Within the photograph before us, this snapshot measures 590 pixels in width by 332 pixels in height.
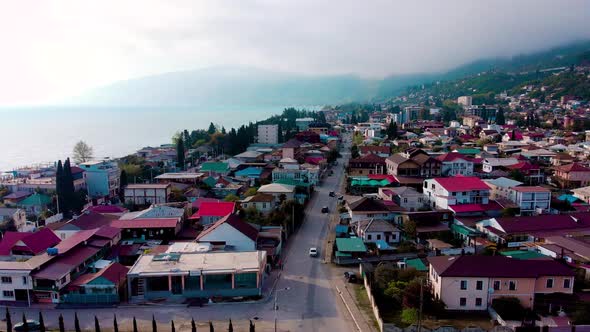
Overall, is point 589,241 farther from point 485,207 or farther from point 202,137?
point 202,137

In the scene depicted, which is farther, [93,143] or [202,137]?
[93,143]

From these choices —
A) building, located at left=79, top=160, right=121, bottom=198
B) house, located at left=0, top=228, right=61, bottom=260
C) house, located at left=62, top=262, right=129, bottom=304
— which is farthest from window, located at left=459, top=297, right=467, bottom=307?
building, located at left=79, top=160, right=121, bottom=198

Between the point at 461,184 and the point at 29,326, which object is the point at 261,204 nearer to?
the point at 461,184

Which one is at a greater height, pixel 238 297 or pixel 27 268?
pixel 27 268

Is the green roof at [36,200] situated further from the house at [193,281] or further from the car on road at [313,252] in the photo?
the car on road at [313,252]

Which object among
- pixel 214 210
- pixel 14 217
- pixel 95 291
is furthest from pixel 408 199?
pixel 14 217

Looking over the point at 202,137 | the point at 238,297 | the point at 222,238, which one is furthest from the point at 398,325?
the point at 202,137
